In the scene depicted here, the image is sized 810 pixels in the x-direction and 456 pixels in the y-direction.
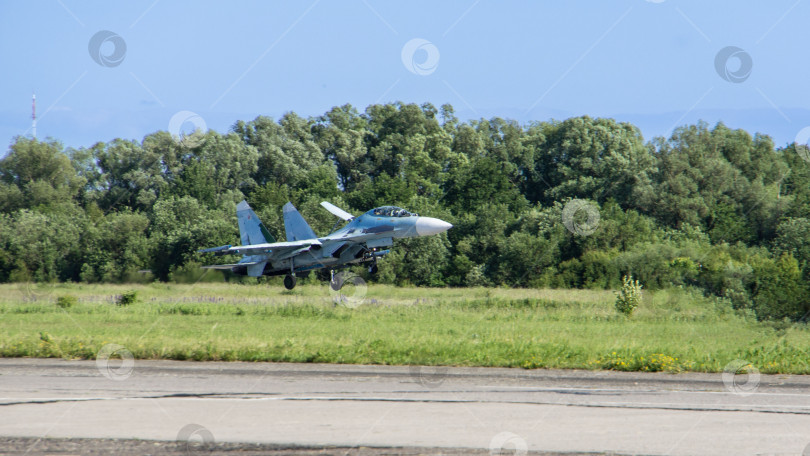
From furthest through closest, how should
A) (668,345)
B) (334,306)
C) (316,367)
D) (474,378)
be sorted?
(334,306) → (668,345) → (316,367) → (474,378)

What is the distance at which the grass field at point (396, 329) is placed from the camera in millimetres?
16141

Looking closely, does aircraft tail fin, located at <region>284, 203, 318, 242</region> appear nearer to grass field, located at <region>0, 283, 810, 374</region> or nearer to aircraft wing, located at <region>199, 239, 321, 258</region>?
aircraft wing, located at <region>199, 239, 321, 258</region>

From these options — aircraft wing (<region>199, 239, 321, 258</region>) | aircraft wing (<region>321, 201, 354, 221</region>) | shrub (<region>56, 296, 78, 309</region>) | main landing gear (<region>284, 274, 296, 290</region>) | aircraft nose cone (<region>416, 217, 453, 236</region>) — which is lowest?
shrub (<region>56, 296, 78, 309</region>)

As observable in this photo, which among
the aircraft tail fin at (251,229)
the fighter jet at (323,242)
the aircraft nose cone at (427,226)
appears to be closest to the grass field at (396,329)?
the fighter jet at (323,242)

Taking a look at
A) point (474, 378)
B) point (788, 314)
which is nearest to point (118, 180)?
point (788, 314)

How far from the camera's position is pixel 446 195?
73.0 m

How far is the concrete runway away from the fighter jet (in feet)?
56.5

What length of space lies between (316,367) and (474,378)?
3.31 m

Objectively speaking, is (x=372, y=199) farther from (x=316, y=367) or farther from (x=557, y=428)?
(x=557, y=428)

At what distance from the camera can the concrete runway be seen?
8844 mm

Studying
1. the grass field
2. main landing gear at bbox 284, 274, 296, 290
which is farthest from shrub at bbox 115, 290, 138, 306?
main landing gear at bbox 284, 274, 296, 290

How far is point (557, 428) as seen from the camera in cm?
943

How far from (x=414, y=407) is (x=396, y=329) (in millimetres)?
11491

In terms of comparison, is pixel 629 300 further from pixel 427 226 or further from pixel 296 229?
pixel 296 229
